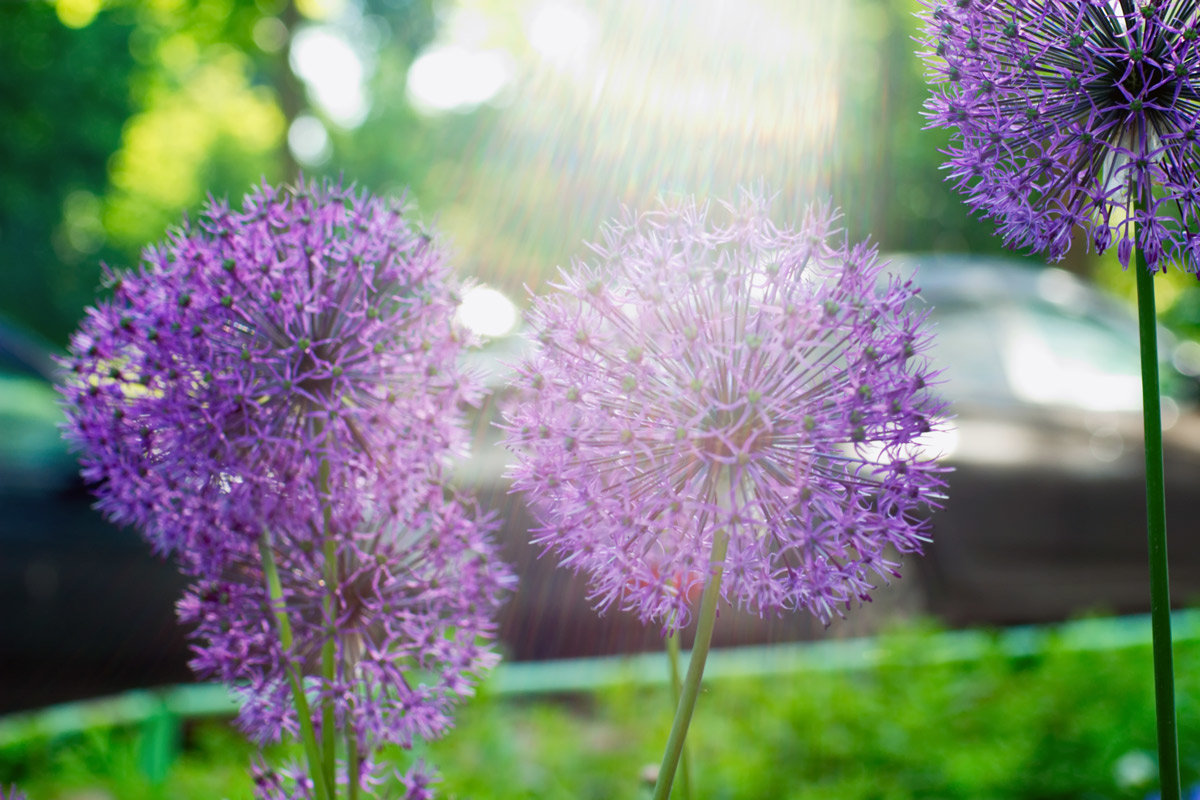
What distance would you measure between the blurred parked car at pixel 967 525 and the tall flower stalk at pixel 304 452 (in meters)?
4.88

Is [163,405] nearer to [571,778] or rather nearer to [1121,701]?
[571,778]

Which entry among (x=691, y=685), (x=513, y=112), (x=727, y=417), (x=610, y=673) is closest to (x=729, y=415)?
(x=727, y=417)

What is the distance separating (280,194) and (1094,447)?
7643mm

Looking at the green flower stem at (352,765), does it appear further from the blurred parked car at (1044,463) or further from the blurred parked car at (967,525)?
the blurred parked car at (1044,463)

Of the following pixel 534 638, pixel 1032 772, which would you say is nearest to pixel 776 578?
pixel 1032 772

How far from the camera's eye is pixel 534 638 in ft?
26.2

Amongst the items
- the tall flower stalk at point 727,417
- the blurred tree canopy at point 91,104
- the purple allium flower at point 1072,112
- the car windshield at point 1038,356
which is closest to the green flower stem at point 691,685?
the tall flower stalk at point 727,417

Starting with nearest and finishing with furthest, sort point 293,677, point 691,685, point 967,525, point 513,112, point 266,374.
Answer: point 691,685
point 293,677
point 266,374
point 967,525
point 513,112

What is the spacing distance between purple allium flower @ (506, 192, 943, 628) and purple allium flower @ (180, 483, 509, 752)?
0.36 metres

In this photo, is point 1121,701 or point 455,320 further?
point 1121,701

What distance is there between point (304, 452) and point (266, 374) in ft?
0.65

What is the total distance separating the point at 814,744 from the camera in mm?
4344

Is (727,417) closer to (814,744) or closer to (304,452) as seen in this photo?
(304,452)

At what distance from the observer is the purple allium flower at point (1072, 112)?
1583 mm
